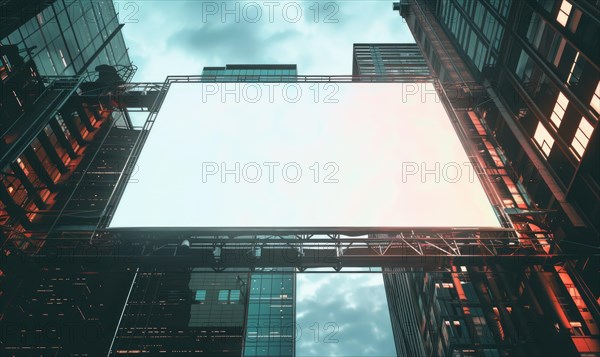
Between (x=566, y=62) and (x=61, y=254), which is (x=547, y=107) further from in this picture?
(x=61, y=254)

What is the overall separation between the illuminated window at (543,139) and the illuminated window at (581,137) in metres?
1.83

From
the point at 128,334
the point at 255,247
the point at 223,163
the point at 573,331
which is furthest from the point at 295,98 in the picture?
the point at 128,334

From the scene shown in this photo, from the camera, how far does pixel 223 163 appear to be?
15492mm

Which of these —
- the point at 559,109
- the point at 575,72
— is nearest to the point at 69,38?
the point at 575,72

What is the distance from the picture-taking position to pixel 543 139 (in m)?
17.9

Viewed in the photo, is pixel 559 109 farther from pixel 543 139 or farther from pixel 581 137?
pixel 581 137

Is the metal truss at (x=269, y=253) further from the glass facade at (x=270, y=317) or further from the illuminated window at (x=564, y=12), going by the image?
the glass facade at (x=270, y=317)

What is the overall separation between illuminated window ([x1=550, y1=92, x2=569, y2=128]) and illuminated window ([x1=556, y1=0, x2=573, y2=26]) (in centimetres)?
317

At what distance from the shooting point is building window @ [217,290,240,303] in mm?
42000

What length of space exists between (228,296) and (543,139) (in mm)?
36141

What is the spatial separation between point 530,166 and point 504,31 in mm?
7873

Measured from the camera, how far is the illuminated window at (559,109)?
16.0m

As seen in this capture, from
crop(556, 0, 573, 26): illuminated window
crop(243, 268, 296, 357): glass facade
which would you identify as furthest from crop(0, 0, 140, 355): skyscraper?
crop(243, 268, 296, 357): glass facade

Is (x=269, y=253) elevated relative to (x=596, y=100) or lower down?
lower down
